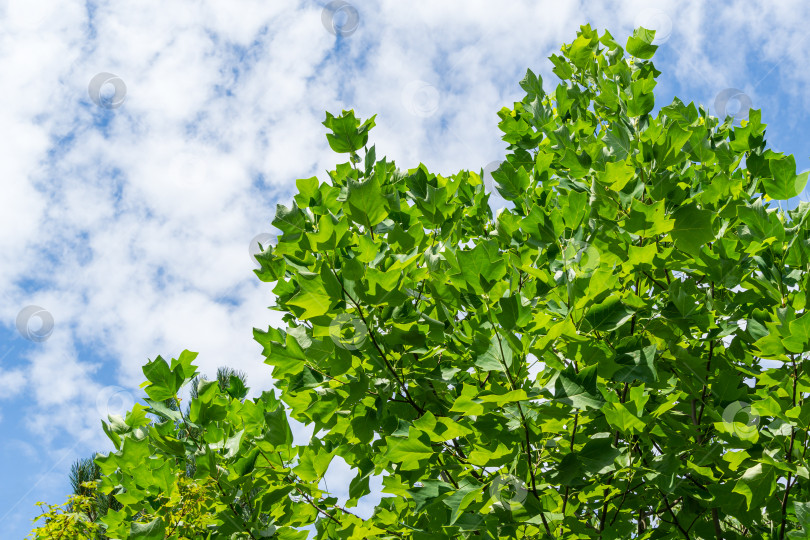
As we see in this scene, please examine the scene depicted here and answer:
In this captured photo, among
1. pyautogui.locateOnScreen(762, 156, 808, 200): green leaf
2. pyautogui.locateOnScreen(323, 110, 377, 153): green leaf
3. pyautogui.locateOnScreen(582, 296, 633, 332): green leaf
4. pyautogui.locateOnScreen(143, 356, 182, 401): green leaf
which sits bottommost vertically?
pyautogui.locateOnScreen(582, 296, 633, 332): green leaf

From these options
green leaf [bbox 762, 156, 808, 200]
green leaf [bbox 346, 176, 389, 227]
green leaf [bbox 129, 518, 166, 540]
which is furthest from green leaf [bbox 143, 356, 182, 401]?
green leaf [bbox 762, 156, 808, 200]

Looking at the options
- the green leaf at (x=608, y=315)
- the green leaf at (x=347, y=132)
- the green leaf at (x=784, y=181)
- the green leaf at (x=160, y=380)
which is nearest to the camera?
the green leaf at (x=608, y=315)

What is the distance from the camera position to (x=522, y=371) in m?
2.18

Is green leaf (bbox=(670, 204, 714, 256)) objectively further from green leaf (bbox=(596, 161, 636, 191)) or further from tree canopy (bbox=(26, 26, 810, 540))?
green leaf (bbox=(596, 161, 636, 191))

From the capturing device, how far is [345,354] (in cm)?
226

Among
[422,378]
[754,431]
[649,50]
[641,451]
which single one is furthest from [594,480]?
[649,50]

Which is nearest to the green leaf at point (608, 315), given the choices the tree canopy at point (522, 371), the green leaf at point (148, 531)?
the tree canopy at point (522, 371)

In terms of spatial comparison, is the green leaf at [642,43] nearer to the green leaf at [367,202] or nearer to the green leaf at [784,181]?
the green leaf at [784,181]

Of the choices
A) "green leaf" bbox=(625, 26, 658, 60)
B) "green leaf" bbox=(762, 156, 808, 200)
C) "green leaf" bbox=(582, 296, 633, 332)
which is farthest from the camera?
"green leaf" bbox=(625, 26, 658, 60)

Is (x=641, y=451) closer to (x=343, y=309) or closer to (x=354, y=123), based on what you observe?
(x=343, y=309)

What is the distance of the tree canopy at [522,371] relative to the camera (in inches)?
84.8

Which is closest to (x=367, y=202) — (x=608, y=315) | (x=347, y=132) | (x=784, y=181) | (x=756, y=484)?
(x=347, y=132)

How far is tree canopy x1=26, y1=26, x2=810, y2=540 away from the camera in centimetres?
215

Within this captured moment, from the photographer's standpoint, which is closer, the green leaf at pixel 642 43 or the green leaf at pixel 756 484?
the green leaf at pixel 756 484
